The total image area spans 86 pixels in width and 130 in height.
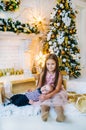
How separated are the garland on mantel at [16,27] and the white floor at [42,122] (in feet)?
7.44

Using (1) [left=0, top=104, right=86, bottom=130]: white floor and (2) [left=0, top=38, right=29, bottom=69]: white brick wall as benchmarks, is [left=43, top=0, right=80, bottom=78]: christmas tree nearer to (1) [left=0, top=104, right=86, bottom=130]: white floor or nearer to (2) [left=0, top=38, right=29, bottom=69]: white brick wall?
(2) [left=0, top=38, right=29, bottom=69]: white brick wall

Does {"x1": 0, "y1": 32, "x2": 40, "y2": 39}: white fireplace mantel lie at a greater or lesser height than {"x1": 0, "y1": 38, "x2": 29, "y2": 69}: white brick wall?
greater

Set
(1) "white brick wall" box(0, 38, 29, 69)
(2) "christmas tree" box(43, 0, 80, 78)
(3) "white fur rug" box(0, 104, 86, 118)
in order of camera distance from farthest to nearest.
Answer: (2) "christmas tree" box(43, 0, 80, 78), (1) "white brick wall" box(0, 38, 29, 69), (3) "white fur rug" box(0, 104, 86, 118)

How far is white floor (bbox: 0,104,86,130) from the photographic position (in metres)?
2.87

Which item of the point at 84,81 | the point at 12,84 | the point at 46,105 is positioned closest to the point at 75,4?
the point at 84,81

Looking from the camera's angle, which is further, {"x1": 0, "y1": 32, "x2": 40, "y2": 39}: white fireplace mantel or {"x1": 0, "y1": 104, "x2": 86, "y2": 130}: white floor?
{"x1": 0, "y1": 32, "x2": 40, "y2": 39}: white fireplace mantel

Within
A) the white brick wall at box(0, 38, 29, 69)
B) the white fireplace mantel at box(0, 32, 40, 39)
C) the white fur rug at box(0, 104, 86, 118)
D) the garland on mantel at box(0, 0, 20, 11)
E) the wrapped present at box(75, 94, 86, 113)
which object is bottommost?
the white fur rug at box(0, 104, 86, 118)

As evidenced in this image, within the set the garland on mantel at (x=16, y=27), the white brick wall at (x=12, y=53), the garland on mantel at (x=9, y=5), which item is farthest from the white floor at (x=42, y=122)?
the garland on mantel at (x=9, y=5)

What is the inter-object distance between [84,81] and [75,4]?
216 cm

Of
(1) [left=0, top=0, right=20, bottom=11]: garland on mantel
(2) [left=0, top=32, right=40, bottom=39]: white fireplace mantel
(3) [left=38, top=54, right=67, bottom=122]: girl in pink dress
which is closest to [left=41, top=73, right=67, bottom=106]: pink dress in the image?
(3) [left=38, top=54, right=67, bottom=122]: girl in pink dress

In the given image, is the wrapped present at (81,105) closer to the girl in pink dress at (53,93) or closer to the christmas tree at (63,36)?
the girl in pink dress at (53,93)

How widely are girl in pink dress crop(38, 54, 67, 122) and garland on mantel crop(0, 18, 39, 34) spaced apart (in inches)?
64.6

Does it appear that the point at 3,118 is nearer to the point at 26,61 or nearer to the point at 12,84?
the point at 12,84

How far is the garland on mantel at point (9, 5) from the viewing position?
15.4ft
